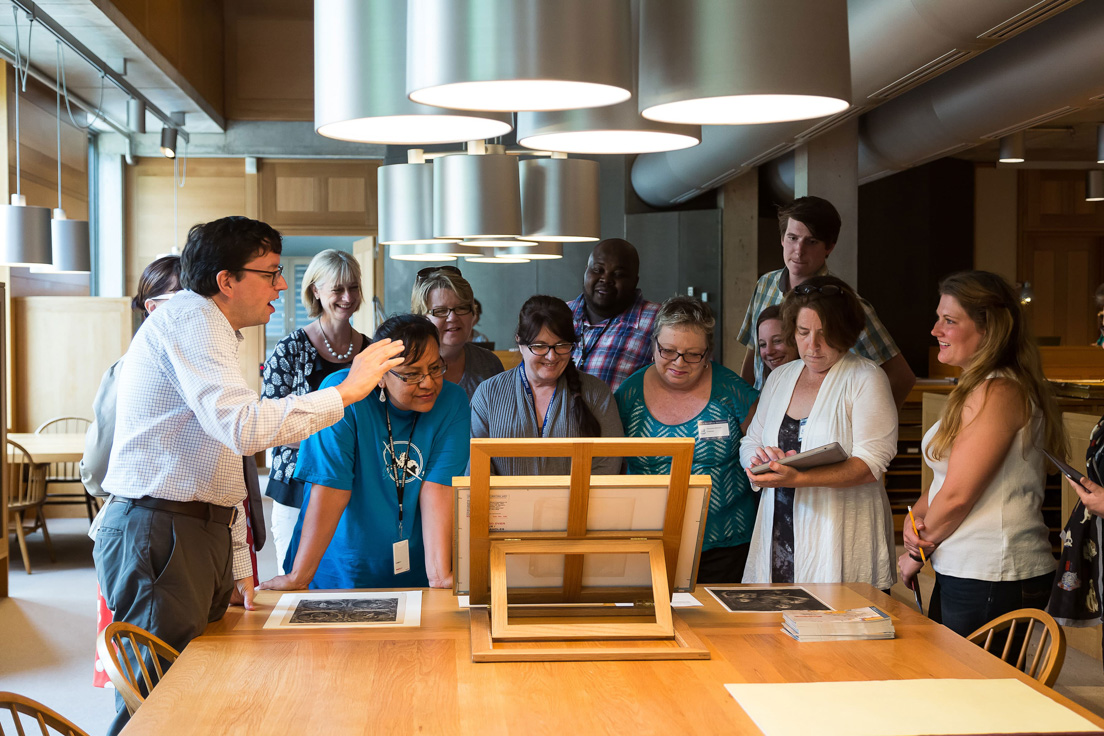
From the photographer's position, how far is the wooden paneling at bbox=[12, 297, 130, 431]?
8859 mm

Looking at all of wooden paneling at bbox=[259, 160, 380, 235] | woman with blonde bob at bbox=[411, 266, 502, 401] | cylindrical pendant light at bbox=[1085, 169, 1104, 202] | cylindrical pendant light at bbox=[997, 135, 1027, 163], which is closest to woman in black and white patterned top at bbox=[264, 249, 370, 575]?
woman with blonde bob at bbox=[411, 266, 502, 401]

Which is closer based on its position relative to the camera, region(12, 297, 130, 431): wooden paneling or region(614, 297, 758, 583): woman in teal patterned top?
region(614, 297, 758, 583): woman in teal patterned top

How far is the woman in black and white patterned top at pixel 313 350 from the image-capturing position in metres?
3.95

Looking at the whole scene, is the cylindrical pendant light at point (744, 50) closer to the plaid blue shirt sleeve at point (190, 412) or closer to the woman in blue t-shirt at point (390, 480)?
the plaid blue shirt sleeve at point (190, 412)

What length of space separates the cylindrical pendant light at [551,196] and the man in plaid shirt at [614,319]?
1095mm

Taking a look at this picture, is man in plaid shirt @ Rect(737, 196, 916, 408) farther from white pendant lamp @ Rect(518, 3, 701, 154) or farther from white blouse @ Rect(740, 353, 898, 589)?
white pendant lamp @ Rect(518, 3, 701, 154)

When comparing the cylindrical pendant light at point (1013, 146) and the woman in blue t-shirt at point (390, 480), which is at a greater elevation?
the cylindrical pendant light at point (1013, 146)

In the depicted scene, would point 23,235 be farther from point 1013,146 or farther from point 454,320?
point 1013,146

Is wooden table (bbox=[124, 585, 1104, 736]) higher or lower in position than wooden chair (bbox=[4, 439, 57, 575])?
higher

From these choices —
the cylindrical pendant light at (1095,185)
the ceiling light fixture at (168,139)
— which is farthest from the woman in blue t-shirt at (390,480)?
the cylindrical pendant light at (1095,185)

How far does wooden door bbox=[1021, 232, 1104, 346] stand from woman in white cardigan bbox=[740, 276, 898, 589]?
10969mm

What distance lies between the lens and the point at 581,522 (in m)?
2.24

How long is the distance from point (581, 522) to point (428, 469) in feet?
2.78

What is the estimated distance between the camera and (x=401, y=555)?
2.89 meters
